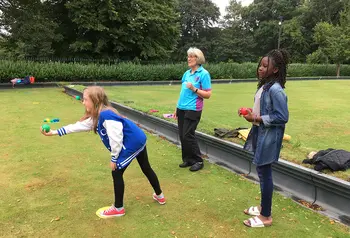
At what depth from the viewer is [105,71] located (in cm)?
2281

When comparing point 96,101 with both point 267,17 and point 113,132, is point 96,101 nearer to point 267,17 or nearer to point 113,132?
point 113,132

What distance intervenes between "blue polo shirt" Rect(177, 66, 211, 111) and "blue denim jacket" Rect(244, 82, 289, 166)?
1.78 m

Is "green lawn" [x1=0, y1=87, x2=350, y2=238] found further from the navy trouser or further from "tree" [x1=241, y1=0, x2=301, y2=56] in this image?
"tree" [x1=241, y1=0, x2=301, y2=56]

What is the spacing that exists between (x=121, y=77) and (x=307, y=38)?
44.0m

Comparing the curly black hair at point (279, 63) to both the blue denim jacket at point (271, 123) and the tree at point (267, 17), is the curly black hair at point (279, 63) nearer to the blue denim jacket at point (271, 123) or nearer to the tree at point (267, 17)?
the blue denim jacket at point (271, 123)

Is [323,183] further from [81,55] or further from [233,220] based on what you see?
[81,55]

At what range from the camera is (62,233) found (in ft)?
10.6

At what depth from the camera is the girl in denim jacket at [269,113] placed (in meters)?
3.05

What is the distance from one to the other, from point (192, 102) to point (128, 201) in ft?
6.00

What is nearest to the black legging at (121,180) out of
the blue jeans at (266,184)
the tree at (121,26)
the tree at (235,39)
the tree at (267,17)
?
the blue jeans at (266,184)

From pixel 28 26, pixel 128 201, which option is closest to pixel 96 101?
pixel 128 201

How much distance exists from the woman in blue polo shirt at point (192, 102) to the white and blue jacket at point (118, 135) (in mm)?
1641

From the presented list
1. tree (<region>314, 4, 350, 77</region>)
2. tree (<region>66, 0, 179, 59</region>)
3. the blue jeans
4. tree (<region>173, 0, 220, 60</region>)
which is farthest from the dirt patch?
tree (<region>173, 0, 220, 60</region>)

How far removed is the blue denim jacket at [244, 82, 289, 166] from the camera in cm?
304
